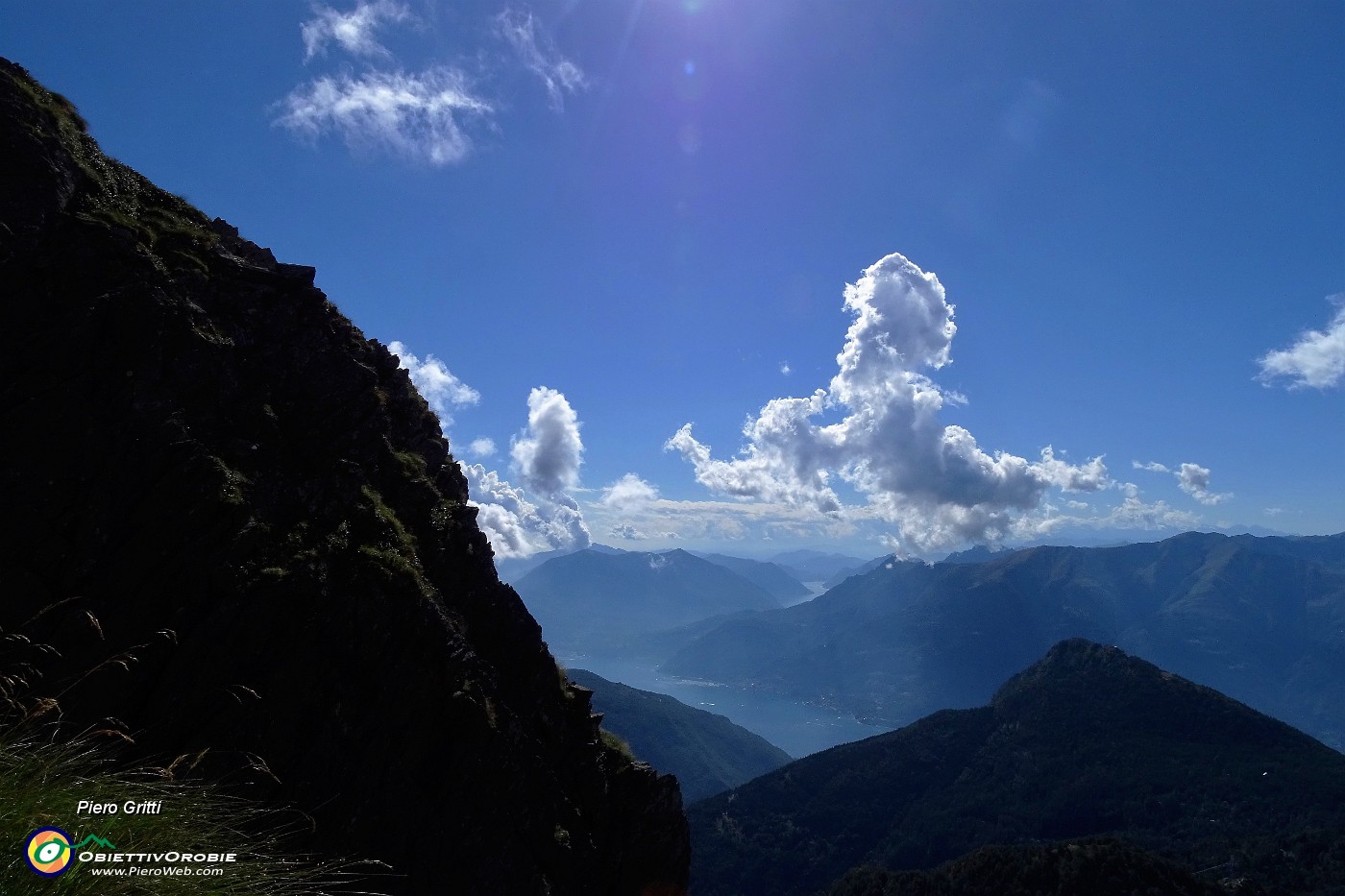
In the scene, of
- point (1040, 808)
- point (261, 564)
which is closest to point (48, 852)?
point (261, 564)

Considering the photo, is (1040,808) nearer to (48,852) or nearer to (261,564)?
(261,564)

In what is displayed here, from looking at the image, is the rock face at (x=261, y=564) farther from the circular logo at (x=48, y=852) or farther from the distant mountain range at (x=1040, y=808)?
the distant mountain range at (x=1040, y=808)

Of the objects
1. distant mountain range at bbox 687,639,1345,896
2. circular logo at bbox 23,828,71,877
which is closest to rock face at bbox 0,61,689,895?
circular logo at bbox 23,828,71,877

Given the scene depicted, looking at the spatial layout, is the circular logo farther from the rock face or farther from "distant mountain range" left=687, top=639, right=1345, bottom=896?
"distant mountain range" left=687, top=639, right=1345, bottom=896

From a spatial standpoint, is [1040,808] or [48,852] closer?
[48,852]

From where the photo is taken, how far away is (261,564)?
16.5 m

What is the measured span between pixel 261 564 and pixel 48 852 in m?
13.0

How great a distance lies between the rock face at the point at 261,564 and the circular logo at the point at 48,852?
833cm

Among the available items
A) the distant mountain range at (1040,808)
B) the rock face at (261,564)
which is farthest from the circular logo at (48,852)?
the distant mountain range at (1040,808)

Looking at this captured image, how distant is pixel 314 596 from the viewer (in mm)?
16734

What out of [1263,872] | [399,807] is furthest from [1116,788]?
[399,807]

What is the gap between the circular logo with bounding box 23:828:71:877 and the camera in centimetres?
461

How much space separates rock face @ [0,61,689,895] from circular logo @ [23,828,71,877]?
833cm

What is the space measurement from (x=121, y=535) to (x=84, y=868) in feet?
44.7
